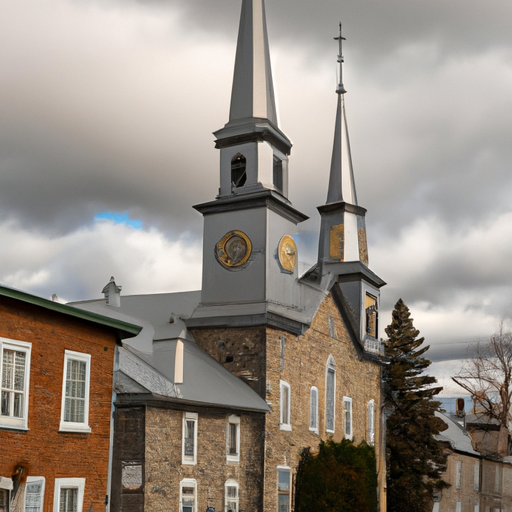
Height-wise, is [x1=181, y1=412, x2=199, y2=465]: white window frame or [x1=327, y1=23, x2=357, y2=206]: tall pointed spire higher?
[x1=327, y1=23, x2=357, y2=206]: tall pointed spire

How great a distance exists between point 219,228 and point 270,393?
25.8ft

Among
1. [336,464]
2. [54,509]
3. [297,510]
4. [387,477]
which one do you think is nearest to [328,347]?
[336,464]

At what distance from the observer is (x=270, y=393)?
31.9 m

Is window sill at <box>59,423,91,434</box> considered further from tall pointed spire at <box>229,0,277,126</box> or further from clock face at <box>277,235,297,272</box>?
tall pointed spire at <box>229,0,277,126</box>

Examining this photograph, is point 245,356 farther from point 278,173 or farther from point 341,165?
point 341,165

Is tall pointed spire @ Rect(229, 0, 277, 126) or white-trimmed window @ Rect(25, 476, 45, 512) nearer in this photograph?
white-trimmed window @ Rect(25, 476, 45, 512)

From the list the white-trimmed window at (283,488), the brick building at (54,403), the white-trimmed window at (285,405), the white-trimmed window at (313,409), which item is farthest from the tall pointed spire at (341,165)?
the brick building at (54,403)

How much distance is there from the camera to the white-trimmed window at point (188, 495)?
2578cm

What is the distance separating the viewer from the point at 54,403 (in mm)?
20406

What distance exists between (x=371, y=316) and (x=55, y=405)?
2731 cm

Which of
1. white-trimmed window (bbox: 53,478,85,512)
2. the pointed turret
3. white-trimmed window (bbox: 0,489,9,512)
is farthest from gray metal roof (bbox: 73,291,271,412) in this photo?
the pointed turret

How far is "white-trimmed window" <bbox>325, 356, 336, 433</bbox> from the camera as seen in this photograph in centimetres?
3706

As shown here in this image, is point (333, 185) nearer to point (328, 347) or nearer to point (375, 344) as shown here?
point (375, 344)

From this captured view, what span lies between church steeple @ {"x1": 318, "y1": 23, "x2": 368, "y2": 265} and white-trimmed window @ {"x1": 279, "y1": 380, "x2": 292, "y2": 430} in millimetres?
13780
